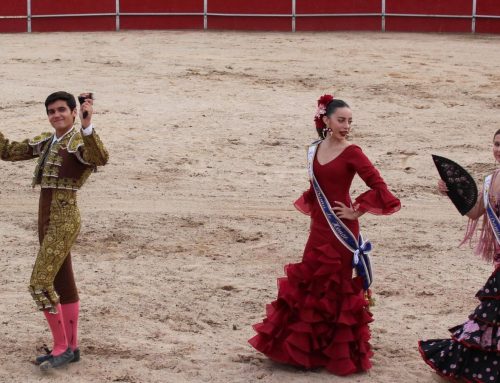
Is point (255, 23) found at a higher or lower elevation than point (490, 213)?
higher

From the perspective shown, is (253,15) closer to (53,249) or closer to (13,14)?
(13,14)

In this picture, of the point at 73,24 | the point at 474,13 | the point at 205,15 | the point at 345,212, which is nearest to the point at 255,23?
the point at 205,15

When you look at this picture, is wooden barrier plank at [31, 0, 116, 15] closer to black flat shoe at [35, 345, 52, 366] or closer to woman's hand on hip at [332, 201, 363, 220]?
black flat shoe at [35, 345, 52, 366]

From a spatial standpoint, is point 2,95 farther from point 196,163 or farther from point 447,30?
point 447,30

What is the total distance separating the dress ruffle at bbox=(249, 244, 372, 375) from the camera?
6.90 m

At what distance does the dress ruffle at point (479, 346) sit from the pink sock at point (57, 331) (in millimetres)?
2255

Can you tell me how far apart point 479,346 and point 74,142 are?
2.62 m

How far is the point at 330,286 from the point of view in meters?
6.91

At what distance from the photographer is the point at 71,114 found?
6918 mm

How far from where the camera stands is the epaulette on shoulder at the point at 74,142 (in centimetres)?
685

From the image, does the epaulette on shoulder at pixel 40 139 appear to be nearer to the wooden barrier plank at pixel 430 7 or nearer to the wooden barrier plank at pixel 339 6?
the wooden barrier plank at pixel 339 6

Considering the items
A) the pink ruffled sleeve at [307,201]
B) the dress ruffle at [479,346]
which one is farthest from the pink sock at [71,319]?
the dress ruffle at [479,346]

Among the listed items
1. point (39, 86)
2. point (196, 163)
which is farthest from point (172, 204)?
point (39, 86)

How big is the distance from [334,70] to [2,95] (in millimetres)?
4799
